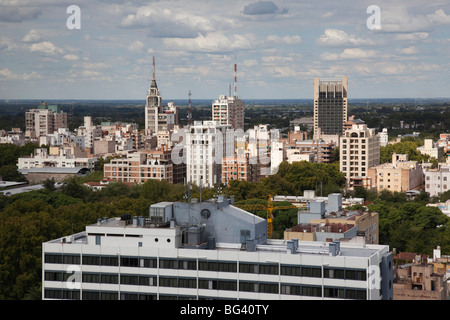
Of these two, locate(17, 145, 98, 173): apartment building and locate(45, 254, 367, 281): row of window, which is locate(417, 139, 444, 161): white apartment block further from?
locate(45, 254, 367, 281): row of window

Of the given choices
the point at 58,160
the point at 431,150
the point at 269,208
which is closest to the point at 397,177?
the point at 269,208

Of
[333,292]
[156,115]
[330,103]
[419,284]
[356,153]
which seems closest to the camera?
[333,292]

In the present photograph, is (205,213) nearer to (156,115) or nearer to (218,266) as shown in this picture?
(218,266)

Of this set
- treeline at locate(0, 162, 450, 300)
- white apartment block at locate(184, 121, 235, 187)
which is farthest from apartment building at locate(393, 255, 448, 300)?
white apartment block at locate(184, 121, 235, 187)

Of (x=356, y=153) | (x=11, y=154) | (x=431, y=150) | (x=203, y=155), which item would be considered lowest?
(x=11, y=154)
